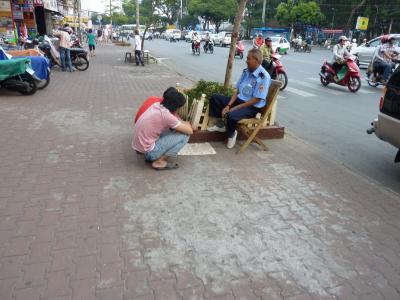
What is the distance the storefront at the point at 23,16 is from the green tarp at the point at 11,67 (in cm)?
1010

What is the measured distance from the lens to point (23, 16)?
1816 cm

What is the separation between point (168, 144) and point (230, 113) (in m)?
1.22

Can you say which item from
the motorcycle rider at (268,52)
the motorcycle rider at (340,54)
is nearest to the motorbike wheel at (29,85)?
the motorcycle rider at (268,52)

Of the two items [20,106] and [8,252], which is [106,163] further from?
[20,106]

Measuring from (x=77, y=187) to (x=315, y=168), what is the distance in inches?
126

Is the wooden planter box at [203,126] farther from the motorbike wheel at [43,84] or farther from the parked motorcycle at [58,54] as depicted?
the parked motorcycle at [58,54]

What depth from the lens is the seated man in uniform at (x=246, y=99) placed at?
5180mm

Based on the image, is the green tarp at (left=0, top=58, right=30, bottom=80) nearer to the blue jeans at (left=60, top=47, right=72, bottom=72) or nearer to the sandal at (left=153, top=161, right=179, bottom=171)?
the blue jeans at (left=60, top=47, right=72, bottom=72)

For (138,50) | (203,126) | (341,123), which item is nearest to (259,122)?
(203,126)

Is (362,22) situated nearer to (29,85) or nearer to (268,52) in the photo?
(268,52)

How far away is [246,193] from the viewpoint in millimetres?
4125

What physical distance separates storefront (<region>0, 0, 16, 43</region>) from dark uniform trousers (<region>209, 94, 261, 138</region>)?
13.6m

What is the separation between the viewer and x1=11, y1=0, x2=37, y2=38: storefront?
16.9 metres

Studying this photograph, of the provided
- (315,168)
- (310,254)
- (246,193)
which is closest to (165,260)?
(310,254)
